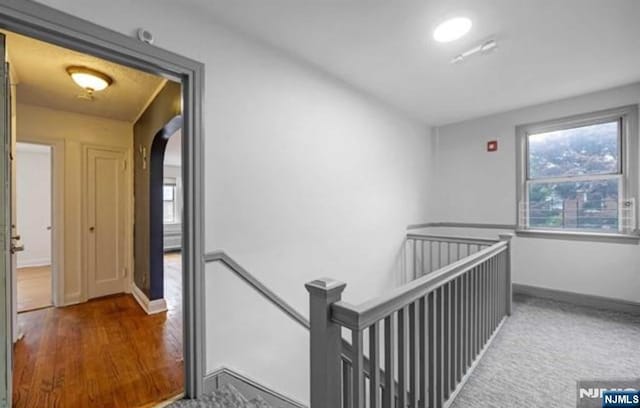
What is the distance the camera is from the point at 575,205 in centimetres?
336

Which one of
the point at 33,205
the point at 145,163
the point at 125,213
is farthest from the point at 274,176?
the point at 33,205

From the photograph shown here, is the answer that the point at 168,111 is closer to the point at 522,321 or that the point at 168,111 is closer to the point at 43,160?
the point at 522,321

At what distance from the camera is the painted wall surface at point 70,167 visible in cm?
333

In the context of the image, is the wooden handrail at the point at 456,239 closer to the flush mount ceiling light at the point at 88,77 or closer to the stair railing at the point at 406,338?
the stair railing at the point at 406,338

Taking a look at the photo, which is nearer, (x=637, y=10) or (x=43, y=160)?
(x=637, y=10)

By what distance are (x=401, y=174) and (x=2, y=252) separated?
363 centimetres

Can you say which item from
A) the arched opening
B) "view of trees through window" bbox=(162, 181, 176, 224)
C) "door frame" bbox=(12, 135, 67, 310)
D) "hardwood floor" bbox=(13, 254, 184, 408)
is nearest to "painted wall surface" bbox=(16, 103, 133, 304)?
"door frame" bbox=(12, 135, 67, 310)

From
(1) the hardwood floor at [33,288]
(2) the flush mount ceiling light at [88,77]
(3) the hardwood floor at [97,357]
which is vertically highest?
(2) the flush mount ceiling light at [88,77]

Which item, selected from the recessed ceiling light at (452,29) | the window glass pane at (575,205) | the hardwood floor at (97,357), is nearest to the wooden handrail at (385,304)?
the hardwood floor at (97,357)

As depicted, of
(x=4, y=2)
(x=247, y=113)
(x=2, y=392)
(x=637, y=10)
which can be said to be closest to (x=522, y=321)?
(x=637, y=10)

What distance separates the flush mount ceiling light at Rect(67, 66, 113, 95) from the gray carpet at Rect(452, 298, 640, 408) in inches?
144

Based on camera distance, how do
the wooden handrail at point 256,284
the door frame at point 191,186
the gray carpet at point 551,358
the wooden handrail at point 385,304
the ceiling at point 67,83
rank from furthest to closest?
1. the ceiling at point 67,83
2. the wooden handrail at point 256,284
3. the gray carpet at point 551,358
4. the door frame at point 191,186
5. the wooden handrail at point 385,304

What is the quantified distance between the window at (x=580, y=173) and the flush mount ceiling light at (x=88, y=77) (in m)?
4.75

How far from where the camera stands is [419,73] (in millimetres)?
2701
